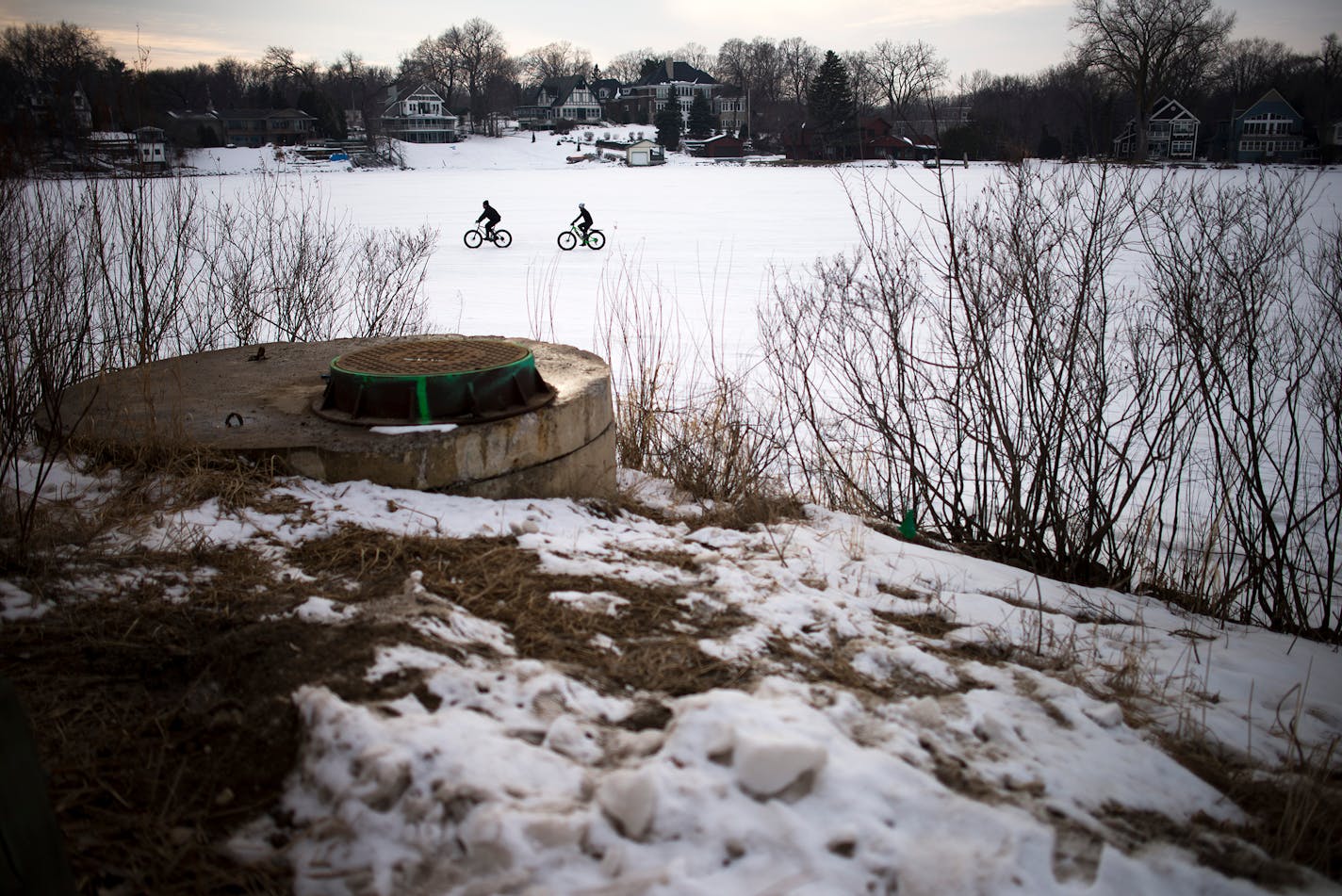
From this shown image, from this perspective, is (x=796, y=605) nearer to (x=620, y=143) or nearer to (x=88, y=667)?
(x=88, y=667)

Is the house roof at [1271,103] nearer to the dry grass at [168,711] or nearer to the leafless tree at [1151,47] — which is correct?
the leafless tree at [1151,47]

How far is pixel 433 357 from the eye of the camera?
14.7ft

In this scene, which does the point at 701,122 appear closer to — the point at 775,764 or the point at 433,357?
the point at 433,357

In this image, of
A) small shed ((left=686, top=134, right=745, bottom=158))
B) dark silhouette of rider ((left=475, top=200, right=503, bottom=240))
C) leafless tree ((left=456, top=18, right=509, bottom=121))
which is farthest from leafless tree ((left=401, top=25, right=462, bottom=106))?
dark silhouette of rider ((left=475, top=200, right=503, bottom=240))

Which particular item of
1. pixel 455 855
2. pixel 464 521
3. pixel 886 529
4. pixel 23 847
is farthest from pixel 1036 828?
pixel 886 529

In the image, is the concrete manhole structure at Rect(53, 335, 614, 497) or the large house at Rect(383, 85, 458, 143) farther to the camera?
the large house at Rect(383, 85, 458, 143)

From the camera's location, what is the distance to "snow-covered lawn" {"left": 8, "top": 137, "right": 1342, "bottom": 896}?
1.91 meters

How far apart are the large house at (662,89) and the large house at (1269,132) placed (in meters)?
109

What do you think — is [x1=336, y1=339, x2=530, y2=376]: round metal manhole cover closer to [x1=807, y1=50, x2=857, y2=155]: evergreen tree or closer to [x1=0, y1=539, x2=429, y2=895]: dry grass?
[x1=0, y1=539, x2=429, y2=895]: dry grass

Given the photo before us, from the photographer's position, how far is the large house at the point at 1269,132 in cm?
847

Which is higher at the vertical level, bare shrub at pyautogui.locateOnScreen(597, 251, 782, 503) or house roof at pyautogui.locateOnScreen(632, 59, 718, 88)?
house roof at pyautogui.locateOnScreen(632, 59, 718, 88)

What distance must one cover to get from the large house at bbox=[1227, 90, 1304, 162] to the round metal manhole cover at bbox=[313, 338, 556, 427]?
7.36 metres

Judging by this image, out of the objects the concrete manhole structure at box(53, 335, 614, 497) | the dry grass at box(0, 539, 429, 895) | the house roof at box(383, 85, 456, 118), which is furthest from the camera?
the house roof at box(383, 85, 456, 118)

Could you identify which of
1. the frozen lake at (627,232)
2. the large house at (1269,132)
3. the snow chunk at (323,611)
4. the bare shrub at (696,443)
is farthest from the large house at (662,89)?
the snow chunk at (323,611)
